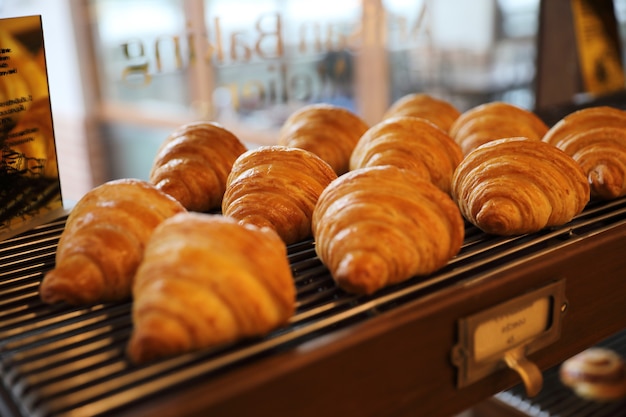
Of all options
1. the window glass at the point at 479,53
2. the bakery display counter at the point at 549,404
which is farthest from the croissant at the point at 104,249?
the window glass at the point at 479,53

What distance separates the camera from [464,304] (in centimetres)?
66

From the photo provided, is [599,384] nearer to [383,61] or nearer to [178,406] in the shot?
[178,406]

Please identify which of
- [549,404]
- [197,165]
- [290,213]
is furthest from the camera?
Answer: [549,404]

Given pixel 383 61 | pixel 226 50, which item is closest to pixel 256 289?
pixel 226 50

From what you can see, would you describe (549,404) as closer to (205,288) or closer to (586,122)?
(586,122)

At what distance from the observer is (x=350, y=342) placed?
0.58 meters

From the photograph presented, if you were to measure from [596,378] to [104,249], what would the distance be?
1.47 meters

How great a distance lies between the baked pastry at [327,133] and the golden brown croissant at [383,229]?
36 centimetres

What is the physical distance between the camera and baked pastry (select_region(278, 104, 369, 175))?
1109 millimetres

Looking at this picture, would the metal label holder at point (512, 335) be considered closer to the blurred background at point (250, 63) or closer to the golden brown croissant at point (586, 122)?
the golden brown croissant at point (586, 122)

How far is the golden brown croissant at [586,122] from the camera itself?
1.00 metres

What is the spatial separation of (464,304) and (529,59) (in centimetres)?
396

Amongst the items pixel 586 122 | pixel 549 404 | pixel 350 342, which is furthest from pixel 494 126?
pixel 549 404

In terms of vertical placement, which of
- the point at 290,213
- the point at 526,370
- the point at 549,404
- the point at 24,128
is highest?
the point at 24,128
